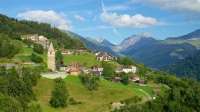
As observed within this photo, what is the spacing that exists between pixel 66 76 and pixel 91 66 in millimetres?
35870

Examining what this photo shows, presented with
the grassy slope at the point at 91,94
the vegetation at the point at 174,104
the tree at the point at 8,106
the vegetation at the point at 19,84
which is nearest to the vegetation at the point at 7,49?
the vegetation at the point at 19,84

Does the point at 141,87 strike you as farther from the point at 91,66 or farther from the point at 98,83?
the point at 91,66

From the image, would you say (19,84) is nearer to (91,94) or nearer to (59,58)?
(91,94)

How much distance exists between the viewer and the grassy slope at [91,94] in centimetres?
10881

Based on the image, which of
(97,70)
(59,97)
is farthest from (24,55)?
(59,97)

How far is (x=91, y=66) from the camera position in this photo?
557 ft

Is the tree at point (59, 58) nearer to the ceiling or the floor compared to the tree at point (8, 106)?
nearer to the ceiling

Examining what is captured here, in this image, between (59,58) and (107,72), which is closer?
(107,72)

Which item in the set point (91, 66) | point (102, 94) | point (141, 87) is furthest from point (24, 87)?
point (91, 66)

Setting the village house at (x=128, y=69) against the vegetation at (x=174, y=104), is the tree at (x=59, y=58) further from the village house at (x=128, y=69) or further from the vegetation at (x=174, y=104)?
the vegetation at (x=174, y=104)

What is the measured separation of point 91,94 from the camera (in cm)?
12044

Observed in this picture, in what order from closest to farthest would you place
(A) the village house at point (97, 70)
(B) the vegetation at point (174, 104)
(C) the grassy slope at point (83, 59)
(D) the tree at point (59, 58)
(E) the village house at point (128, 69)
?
(B) the vegetation at point (174, 104) → (A) the village house at point (97, 70) → (D) the tree at point (59, 58) → (E) the village house at point (128, 69) → (C) the grassy slope at point (83, 59)

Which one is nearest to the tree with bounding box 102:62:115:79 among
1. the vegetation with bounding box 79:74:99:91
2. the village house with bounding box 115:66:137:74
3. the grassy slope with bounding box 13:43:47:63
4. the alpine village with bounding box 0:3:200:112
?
the alpine village with bounding box 0:3:200:112

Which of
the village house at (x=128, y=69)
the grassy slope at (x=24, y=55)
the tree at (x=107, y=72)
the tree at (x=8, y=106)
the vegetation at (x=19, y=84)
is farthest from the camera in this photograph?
the village house at (x=128, y=69)
